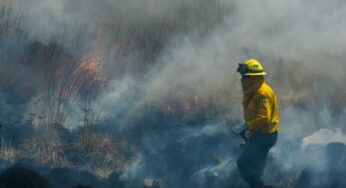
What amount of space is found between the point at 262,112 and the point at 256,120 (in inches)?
5.6

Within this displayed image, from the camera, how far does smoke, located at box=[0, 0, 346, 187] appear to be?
11977 mm

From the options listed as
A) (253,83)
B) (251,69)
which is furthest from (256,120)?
(251,69)

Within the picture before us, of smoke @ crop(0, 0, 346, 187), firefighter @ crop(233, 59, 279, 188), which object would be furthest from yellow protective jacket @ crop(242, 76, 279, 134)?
Answer: smoke @ crop(0, 0, 346, 187)

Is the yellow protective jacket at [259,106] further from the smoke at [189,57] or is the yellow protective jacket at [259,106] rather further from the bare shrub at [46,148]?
the bare shrub at [46,148]

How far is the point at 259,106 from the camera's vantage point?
8859 mm

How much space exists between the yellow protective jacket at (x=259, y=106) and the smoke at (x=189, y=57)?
2214mm

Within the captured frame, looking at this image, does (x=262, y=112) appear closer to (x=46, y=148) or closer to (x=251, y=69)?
(x=251, y=69)

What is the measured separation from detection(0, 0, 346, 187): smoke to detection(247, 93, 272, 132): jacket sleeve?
233cm

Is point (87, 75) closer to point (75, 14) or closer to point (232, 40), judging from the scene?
point (75, 14)

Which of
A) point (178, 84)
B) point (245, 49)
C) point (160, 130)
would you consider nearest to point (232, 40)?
point (245, 49)

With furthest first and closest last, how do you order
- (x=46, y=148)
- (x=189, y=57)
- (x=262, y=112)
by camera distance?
(x=189, y=57)
(x=46, y=148)
(x=262, y=112)

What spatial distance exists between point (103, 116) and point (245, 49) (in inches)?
136

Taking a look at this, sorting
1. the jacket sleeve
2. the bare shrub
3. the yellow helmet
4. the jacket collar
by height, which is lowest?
the bare shrub

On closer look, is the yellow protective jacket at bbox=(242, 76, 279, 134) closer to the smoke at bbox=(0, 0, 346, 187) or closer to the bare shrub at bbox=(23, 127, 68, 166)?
the smoke at bbox=(0, 0, 346, 187)
